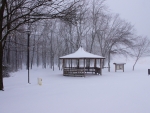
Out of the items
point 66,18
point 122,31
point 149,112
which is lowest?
point 149,112

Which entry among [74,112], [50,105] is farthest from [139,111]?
[50,105]

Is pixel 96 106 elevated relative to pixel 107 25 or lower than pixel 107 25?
lower

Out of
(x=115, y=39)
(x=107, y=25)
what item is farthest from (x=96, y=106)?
(x=107, y=25)

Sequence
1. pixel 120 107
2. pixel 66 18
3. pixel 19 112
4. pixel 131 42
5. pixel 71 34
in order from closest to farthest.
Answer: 1. pixel 19 112
2. pixel 120 107
3. pixel 66 18
4. pixel 131 42
5. pixel 71 34

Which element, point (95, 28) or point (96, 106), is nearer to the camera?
point (96, 106)

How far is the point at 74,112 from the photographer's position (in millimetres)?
5039

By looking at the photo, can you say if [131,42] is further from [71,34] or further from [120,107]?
[120,107]

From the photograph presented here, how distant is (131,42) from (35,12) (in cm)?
2222

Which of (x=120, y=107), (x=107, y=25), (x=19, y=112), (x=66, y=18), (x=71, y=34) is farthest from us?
(x=71, y=34)

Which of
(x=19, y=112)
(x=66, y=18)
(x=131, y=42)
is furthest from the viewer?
(x=131, y=42)

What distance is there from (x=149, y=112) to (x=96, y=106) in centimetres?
189

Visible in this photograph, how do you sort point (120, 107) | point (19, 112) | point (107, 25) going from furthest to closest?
point (107, 25)
point (120, 107)
point (19, 112)

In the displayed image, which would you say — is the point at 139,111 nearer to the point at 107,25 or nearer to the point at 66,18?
the point at 66,18

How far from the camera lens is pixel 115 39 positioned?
84.5 ft
